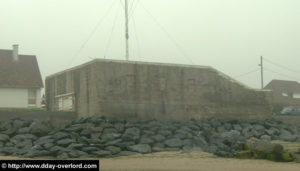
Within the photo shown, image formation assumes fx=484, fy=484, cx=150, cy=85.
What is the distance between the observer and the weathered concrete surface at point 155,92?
24.7 metres

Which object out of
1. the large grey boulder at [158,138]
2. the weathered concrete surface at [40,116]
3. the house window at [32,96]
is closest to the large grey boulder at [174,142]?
the large grey boulder at [158,138]

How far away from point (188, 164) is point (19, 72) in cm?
3004

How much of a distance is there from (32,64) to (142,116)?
22844 mm

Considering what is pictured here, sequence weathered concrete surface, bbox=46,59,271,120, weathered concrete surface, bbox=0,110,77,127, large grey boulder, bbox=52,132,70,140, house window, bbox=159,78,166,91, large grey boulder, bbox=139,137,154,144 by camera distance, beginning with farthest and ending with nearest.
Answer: house window, bbox=159,78,166,91, weathered concrete surface, bbox=0,110,77,127, weathered concrete surface, bbox=46,59,271,120, large grey boulder, bbox=139,137,154,144, large grey boulder, bbox=52,132,70,140

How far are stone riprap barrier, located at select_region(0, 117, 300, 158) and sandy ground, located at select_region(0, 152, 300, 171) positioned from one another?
104cm

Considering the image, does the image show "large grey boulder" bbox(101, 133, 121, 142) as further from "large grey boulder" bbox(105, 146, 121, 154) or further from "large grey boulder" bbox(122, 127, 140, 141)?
"large grey boulder" bbox(105, 146, 121, 154)

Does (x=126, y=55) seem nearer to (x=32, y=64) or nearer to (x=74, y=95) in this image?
(x=74, y=95)

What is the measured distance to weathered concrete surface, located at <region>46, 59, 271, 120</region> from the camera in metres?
24.7

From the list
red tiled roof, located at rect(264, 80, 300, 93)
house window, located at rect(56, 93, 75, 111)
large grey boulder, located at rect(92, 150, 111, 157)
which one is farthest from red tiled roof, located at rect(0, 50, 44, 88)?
red tiled roof, located at rect(264, 80, 300, 93)

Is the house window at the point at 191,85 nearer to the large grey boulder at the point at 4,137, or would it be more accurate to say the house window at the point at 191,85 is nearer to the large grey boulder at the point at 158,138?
the large grey boulder at the point at 158,138

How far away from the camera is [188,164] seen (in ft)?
55.6

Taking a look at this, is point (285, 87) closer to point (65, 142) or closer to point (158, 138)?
point (158, 138)

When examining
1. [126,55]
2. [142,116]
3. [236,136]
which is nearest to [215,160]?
[236,136]

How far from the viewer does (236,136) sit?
23.8 metres
